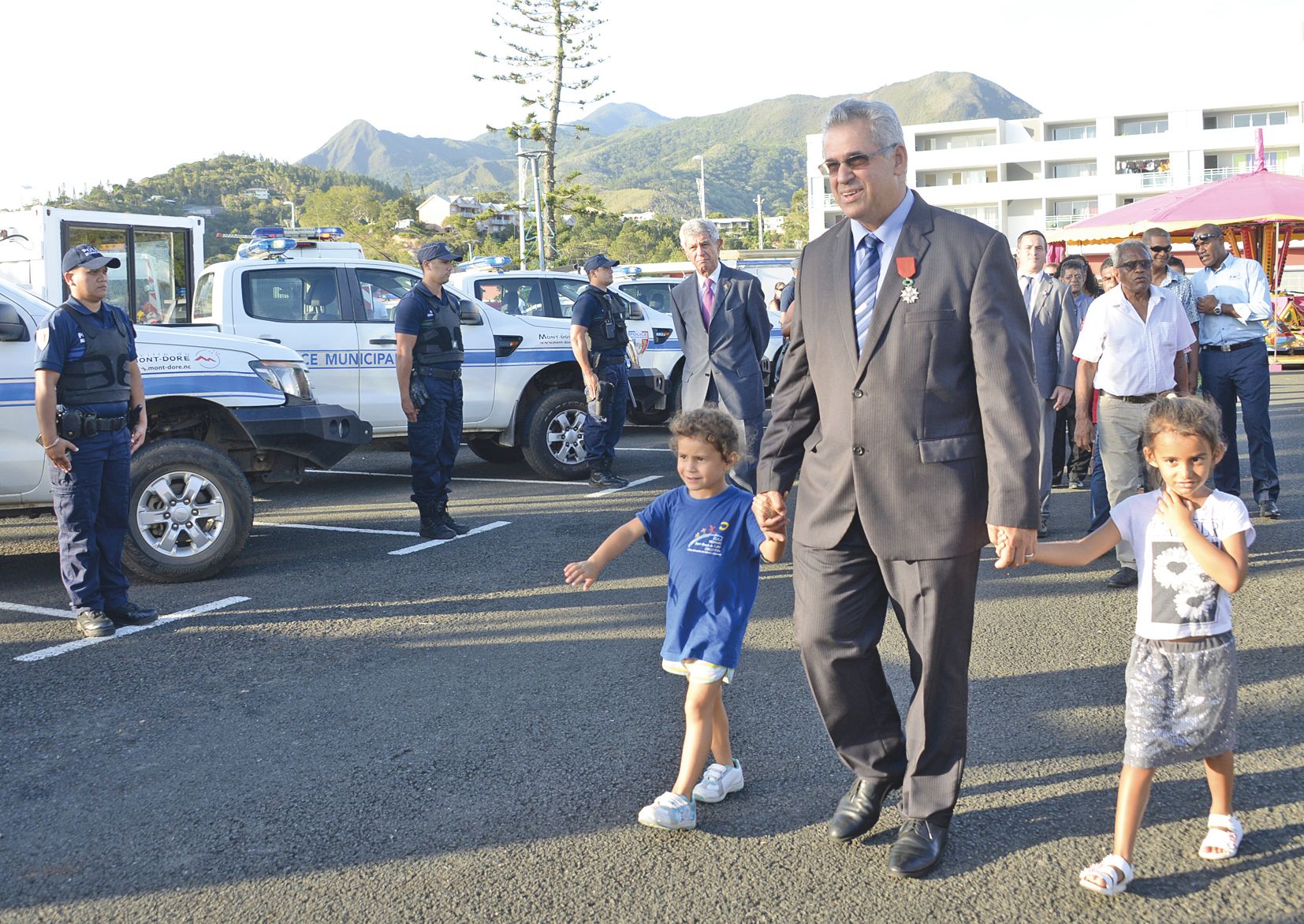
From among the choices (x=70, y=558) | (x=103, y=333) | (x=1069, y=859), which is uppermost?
(x=103, y=333)

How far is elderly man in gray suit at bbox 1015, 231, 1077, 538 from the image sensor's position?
26.4 ft

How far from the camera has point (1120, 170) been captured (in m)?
78.1

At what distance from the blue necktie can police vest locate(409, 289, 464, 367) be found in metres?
5.06

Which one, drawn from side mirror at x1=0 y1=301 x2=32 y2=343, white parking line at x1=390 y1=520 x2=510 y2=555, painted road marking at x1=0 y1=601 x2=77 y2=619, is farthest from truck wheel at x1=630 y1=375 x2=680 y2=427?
painted road marking at x1=0 y1=601 x2=77 y2=619

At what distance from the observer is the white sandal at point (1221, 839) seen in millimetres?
3223

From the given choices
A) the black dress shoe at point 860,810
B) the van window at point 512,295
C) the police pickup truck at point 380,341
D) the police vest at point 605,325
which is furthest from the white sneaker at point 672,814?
the van window at point 512,295

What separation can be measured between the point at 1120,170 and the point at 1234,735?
270 ft

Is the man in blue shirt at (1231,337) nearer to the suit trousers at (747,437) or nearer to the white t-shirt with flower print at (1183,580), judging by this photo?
the suit trousers at (747,437)

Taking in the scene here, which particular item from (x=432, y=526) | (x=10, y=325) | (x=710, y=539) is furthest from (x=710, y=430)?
(x=432, y=526)

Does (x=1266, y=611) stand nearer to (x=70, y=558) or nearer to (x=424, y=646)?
(x=424, y=646)

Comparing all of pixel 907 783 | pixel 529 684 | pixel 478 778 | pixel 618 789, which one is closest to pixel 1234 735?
pixel 907 783

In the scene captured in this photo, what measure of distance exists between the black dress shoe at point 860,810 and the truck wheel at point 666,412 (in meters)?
9.23

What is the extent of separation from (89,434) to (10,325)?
123 centimetres

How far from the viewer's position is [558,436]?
1077 centimetres
